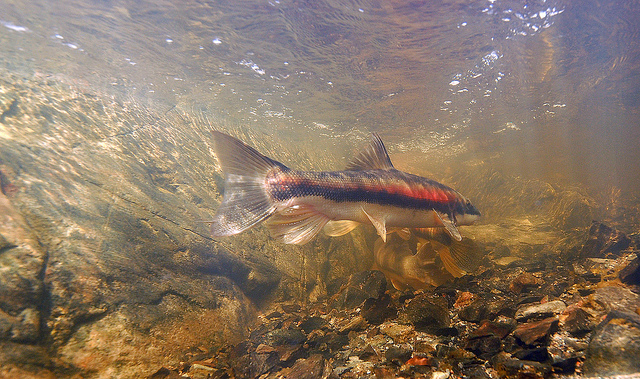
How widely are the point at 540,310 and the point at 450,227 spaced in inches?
54.2

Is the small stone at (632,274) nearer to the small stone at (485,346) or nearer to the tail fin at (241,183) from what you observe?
the small stone at (485,346)

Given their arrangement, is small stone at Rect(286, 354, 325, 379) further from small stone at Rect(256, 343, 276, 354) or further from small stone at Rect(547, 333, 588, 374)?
small stone at Rect(547, 333, 588, 374)

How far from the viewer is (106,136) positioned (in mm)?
5500

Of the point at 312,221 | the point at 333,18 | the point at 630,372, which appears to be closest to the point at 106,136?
the point at 312,221

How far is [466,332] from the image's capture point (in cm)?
253

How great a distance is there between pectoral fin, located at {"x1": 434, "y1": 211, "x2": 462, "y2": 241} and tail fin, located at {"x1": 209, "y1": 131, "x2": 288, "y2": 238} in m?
2.71

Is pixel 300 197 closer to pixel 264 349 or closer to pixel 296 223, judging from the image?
pixel 296 223

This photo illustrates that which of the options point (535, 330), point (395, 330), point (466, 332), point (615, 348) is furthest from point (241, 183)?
point (615, 348)

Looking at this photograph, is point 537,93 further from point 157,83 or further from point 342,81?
point 157,83

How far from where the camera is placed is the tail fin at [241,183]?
2590mm

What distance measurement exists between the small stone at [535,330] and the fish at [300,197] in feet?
4.48

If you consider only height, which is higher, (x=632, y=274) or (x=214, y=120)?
(x=214, y=120)

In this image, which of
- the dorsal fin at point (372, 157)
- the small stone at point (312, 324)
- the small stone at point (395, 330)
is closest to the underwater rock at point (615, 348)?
the small stone at point (395, 330)

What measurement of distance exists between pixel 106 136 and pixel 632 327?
8688 millimetres
